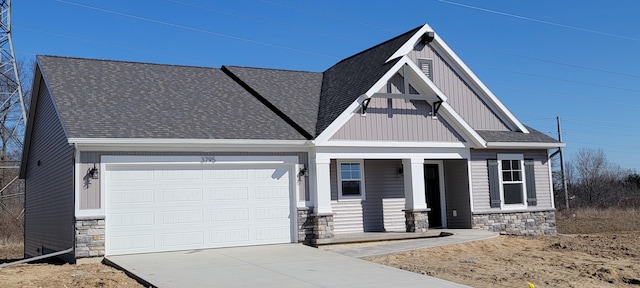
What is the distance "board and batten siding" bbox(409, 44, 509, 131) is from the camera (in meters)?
20.3

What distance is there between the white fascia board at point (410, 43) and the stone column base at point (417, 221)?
4747 millimetres

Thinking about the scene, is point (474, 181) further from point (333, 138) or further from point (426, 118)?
point (333, 138)

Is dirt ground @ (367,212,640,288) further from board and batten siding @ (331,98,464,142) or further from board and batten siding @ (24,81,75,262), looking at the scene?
board and batten siding @ (24,81,75,262)

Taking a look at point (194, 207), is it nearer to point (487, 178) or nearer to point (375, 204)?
point (375, 204)

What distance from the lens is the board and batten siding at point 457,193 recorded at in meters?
19.2

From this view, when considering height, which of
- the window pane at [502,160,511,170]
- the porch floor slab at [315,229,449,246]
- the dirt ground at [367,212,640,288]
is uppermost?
the window pane at [502,160,511,170]

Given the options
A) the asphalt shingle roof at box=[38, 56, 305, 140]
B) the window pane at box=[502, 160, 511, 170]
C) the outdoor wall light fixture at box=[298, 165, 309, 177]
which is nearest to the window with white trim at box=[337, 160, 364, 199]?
the outdoor wall light fixture at box=[298, 165, 309, 177]

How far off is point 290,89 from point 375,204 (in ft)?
15.7

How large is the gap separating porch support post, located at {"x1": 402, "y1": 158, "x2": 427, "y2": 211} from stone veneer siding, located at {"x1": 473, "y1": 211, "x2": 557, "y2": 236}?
2.38 metres

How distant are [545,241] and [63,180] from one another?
12911 mm

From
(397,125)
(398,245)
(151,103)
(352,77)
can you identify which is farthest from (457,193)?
(151,103)

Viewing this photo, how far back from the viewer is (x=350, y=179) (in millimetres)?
18328

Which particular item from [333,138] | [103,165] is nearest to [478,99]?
[333,138]

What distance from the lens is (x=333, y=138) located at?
54.7 ft
